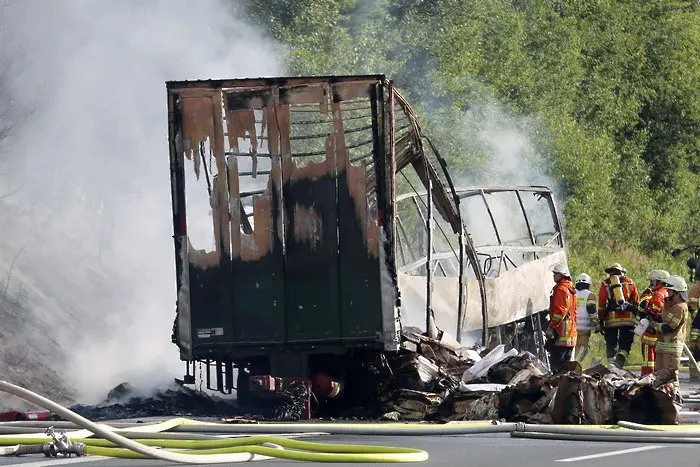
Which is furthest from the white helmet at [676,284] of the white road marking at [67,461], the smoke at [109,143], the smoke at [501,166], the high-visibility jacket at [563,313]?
the white road marking at [67,461]

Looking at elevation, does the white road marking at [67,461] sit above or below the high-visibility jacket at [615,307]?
below

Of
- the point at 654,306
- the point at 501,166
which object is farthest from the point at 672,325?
the point at 501,166

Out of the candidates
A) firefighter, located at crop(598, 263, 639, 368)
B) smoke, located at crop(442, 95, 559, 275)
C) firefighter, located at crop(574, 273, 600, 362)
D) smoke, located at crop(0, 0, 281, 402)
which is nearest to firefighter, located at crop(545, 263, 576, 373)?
firefighter, located at crop(598, 263, 639, 368)

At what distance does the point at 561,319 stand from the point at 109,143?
5975 millimetres

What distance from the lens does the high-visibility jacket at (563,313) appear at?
16.5 metres

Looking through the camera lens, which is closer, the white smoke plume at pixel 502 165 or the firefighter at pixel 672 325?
the firefighter at pixel 672 325

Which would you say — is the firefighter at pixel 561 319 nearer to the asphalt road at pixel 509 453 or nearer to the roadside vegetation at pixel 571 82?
the asphalt road at pixel 509 453

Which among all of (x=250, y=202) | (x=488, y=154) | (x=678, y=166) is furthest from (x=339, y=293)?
(x=678, y=166)

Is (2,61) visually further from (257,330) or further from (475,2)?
(475,2)

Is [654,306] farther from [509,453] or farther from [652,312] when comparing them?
[509,453]

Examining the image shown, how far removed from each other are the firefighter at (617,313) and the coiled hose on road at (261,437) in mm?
8165

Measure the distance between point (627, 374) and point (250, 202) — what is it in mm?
4035

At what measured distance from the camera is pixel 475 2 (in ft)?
103

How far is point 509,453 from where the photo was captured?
923 cm
